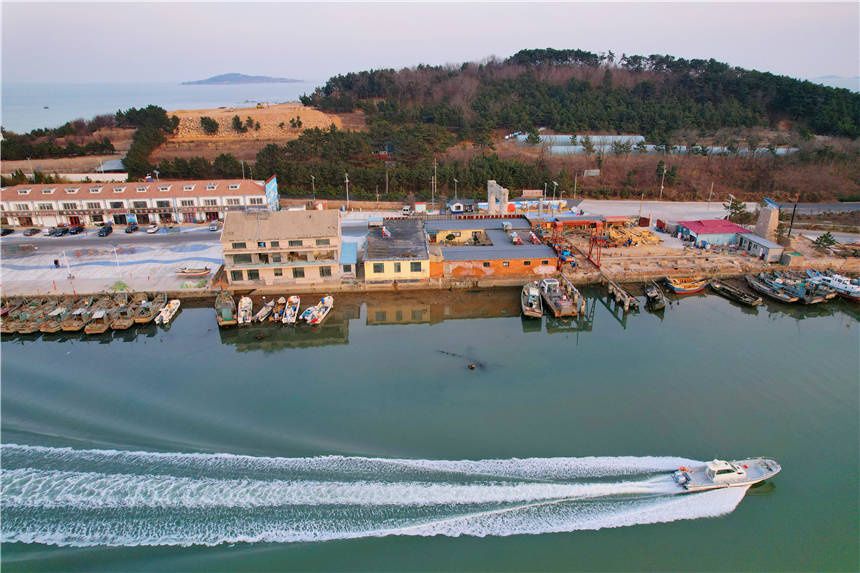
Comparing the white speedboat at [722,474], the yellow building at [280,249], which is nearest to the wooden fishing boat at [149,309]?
the yellow building at [280,249]

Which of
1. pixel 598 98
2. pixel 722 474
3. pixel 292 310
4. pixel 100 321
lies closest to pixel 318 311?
pixel 292 310

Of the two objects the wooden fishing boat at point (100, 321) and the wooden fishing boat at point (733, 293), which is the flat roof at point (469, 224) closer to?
the wooden fishing boat at point (733, 293)

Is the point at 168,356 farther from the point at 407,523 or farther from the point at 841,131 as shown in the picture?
the point at 841,131

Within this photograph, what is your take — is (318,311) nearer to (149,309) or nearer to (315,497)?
(149,309)

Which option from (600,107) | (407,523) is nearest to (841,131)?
(600,107)

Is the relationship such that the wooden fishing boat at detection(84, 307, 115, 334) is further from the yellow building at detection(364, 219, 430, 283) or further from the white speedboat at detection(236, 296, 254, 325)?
the yellow building at detection(364, 219, 430, 283)

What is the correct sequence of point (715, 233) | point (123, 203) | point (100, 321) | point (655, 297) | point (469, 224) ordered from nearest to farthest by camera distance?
point (100, 321)
point (655, 297)
point (715, 233)
point (469, 224)
point (123, 203)
